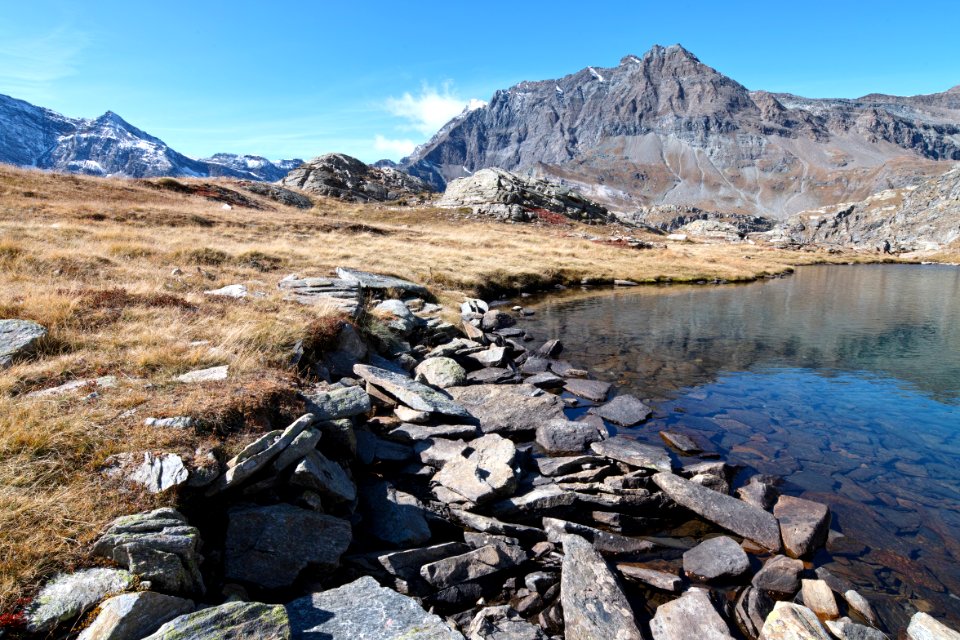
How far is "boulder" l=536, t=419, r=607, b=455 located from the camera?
12.0m

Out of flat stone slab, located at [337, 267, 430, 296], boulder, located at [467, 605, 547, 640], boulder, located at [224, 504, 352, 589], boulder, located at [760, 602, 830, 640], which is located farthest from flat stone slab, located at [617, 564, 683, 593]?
flat stone slab, located at [337, 267, 430, 296]

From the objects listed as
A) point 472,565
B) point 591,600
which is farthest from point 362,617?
point 591,600

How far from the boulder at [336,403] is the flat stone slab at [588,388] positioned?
8947 millimetres

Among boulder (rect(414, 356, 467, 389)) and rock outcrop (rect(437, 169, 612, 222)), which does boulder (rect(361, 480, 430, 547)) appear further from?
rock outcrop (rect(437, 169, 612, 222))

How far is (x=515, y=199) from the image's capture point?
99062 mm

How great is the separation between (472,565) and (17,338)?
9.83 m

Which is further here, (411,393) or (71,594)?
(411,393)

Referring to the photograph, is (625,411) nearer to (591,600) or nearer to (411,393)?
(411,393)

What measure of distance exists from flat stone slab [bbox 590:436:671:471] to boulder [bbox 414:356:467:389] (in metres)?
5.75

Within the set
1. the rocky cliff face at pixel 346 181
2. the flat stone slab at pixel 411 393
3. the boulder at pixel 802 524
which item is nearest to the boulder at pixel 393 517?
the flat stone slab at pixel 411 393

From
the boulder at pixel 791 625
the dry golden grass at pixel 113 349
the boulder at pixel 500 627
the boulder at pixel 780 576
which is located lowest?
the boulder at pixel 780 576

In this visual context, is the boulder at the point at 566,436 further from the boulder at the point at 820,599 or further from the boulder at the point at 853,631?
the boulder at the point at 853,631

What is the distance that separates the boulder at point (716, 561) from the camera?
7.63m

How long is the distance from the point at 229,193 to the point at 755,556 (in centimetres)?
7684
